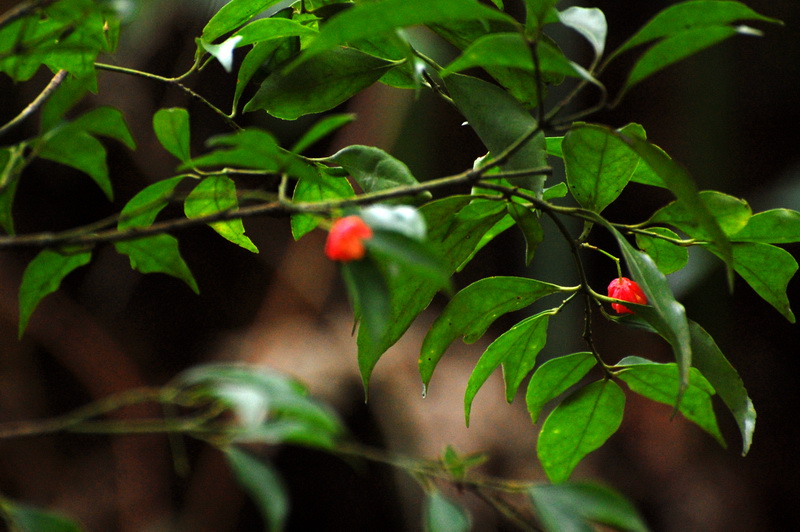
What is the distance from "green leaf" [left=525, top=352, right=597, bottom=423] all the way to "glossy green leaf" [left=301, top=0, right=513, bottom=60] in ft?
0.95

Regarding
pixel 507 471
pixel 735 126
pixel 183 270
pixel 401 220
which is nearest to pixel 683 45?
pixel 401 220

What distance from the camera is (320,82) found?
0.50 metres

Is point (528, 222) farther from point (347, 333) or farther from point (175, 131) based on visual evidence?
point (347, 333)

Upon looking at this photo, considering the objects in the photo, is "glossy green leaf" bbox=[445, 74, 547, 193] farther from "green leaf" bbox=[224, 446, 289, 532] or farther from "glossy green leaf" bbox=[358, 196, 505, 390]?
"green leaf" bbox=[224, 446, 289, 532]

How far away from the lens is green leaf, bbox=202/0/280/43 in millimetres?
521

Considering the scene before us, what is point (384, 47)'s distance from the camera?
0.55m

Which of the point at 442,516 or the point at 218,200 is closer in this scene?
the point at 442,516

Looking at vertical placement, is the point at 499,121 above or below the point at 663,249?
above

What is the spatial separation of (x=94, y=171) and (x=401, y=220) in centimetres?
18

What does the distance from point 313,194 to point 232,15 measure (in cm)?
14

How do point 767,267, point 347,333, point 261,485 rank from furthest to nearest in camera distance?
point 347,333, point 767,267, point 261,485

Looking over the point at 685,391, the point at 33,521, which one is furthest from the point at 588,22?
the point at 33,521

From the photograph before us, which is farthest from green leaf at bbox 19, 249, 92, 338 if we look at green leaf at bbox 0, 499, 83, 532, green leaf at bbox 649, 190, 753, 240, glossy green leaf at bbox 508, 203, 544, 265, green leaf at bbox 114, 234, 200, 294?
green leaf at bbox 649, 190, 753, 240

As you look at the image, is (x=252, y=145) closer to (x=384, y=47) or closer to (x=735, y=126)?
(x=384, y=47)
